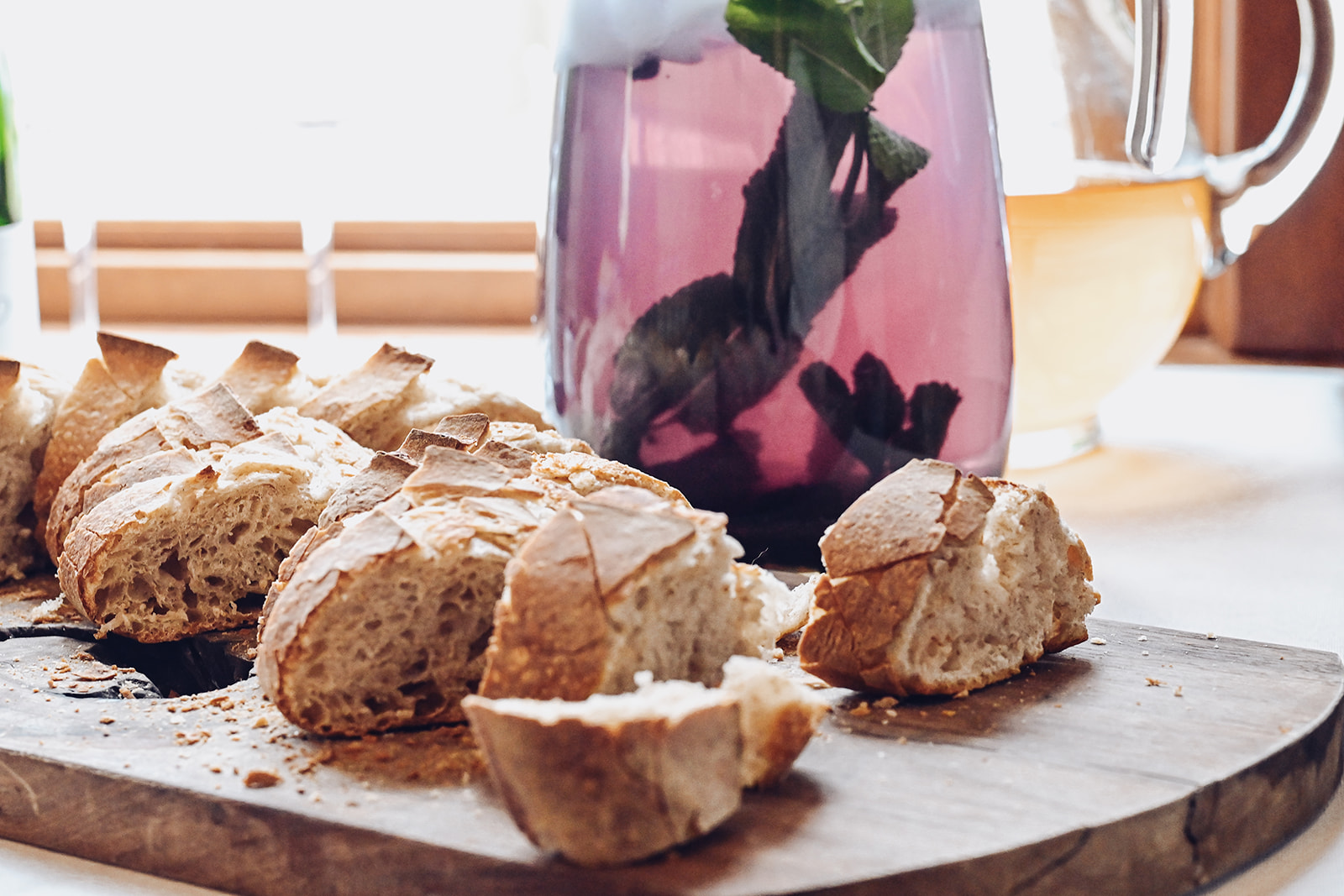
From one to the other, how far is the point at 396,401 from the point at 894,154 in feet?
1.27

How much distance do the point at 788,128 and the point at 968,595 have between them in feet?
1.02

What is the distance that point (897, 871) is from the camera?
0.53 metres

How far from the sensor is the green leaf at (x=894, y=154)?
88cm

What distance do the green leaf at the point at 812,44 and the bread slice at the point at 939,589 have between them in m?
0.25

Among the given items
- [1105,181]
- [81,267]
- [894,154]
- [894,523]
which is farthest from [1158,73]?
[81,267]

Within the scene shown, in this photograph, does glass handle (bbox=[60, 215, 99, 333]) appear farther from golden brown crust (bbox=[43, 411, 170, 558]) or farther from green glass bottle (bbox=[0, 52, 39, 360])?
golden brown crust (bbox=[43, 411, 170, 558])

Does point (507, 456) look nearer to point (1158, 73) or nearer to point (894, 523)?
point (894, 523)

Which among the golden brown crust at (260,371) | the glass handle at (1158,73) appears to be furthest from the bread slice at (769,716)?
the glass handle at (1158,73)

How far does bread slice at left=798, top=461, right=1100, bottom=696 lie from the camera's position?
70cm

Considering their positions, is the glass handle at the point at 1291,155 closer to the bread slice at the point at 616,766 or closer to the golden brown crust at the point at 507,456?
the golden brown crust at the point at 507,456

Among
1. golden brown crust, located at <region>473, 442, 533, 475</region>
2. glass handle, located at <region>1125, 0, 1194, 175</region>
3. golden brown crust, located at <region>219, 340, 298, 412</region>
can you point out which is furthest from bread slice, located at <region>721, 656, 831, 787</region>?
glass handle, located at <region>1125, 0, 1194, 175</region>

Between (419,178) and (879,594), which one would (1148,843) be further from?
(419,178)

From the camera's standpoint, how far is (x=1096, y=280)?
3.82ft

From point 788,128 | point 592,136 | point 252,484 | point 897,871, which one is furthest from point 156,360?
point 897,871
